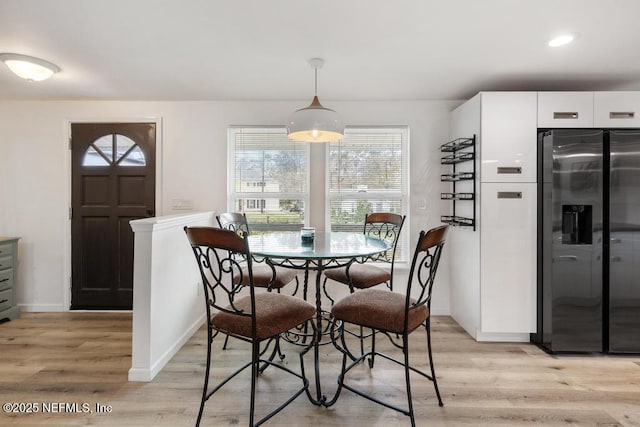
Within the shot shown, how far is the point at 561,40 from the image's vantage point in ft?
6.73

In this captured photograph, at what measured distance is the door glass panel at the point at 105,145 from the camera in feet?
10.9

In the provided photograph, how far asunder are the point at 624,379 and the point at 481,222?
4.48ft

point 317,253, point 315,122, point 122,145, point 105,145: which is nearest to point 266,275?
point 317,253

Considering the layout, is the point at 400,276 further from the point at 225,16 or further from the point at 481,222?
the point at 225,16

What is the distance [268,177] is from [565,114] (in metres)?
2.73

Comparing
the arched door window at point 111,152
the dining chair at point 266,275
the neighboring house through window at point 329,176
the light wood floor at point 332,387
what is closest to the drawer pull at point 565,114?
the neighboring house through window at point 329,176

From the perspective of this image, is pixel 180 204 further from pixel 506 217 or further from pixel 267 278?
pixel 506 217

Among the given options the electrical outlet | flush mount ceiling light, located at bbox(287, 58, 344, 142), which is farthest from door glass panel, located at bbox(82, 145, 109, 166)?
flush mount ceiling light, located at bbox(287, 58, 344, 142)

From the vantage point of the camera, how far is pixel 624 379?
6.98 ft

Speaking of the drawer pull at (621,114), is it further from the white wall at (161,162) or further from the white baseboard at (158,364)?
the white baseboard at (158,364)

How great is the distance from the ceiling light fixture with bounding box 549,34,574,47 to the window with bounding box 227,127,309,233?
7.09ft

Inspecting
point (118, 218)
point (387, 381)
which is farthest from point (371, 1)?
point (118, 218)

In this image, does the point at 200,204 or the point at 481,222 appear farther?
the point at 200,204

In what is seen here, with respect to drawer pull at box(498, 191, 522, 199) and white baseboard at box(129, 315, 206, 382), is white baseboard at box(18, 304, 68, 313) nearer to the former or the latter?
white baseboard at box(129, 315, 206, 382)
